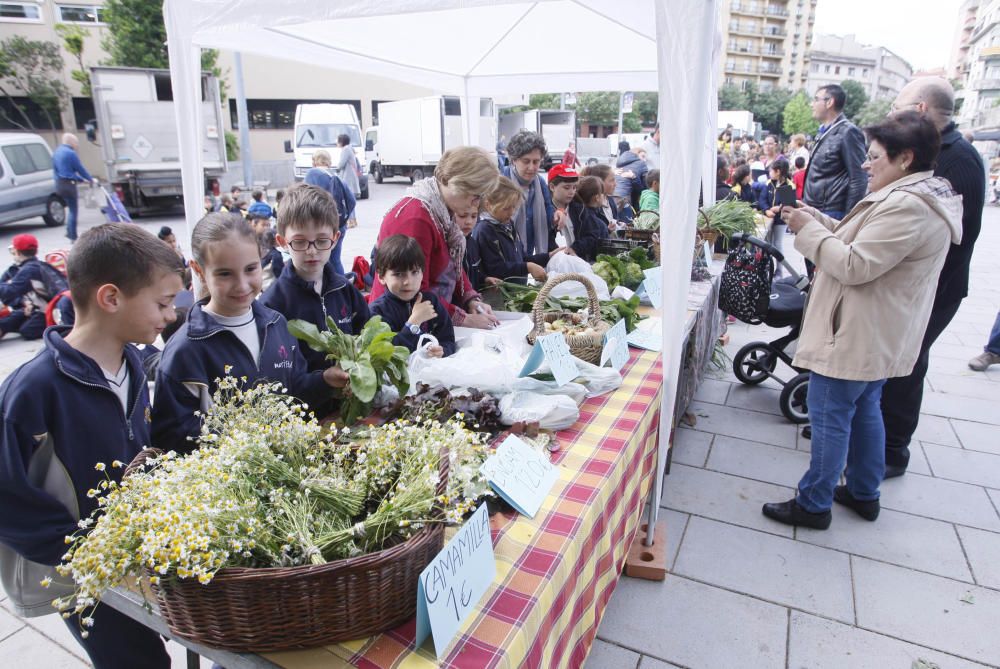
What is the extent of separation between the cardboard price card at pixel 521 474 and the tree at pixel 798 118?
62227 mm

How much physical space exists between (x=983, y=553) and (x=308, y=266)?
324 centimetres

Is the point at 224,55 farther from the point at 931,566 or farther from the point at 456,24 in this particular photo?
the point at 931,566

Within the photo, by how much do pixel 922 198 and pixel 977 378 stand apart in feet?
11.9

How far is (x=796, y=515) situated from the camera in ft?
9.24

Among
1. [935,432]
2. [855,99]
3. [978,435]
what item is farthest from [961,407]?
[855,99]

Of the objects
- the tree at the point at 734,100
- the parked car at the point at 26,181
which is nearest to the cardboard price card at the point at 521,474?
the parked car at the point at 26,181

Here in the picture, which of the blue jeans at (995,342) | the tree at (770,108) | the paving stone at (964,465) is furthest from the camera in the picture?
the tree at (770,108)

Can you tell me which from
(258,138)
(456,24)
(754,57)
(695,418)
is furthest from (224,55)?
(754,57)

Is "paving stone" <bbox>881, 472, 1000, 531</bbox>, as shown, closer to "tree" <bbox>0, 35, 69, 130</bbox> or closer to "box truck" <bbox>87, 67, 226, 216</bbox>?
"box truck" <bbox>87, 67, 226, 216</bbox>

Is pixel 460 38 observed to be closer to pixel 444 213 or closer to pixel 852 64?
pixel 444 213

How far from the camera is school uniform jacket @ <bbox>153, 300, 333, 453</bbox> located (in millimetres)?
1514

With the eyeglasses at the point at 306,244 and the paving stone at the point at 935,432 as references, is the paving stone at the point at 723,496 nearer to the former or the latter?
the paving stone at the point at 935,432

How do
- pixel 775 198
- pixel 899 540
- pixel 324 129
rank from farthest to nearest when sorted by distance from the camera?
pixel 324 129
pixel 775 198
pixel 899 540

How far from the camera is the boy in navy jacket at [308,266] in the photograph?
6.42 ft
